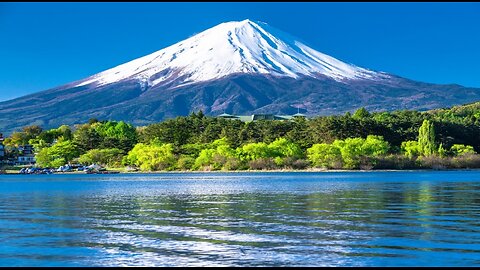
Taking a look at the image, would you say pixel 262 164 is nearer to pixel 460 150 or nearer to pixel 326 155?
pixel 326 155

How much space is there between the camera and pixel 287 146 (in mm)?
74688

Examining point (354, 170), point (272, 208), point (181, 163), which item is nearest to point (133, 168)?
point (181, 163)

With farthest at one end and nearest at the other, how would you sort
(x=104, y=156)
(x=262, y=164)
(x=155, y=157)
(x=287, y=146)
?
(x=104, y=156)
(x=155, y=157)
(x=262, y=164)
(x=287, y=146)

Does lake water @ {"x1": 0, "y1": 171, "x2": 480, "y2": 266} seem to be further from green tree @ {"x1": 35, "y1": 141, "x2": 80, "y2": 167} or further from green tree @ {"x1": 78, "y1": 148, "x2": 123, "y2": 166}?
green tree @ {"x1": 35, "y1": 141, "x2": 80, "y2": 167}

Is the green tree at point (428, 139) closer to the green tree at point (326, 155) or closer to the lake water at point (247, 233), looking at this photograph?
the green tree at point (326, 155)

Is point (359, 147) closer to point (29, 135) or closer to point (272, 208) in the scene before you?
point (272, 208)

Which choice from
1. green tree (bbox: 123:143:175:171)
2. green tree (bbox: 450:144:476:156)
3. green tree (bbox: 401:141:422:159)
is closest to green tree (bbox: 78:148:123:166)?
green tree (bbox: 123:143:175:171)

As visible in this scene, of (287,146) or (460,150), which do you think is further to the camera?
(460,150)

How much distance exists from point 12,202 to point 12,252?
15895mm

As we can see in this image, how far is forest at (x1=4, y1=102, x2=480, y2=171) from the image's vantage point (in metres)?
71.7

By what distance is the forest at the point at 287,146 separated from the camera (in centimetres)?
7169

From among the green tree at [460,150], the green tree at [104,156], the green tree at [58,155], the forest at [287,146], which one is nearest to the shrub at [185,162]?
the forest at [287,146]

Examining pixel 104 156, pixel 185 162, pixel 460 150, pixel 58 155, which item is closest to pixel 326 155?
pixel 460 150

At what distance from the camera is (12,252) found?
14719mm
